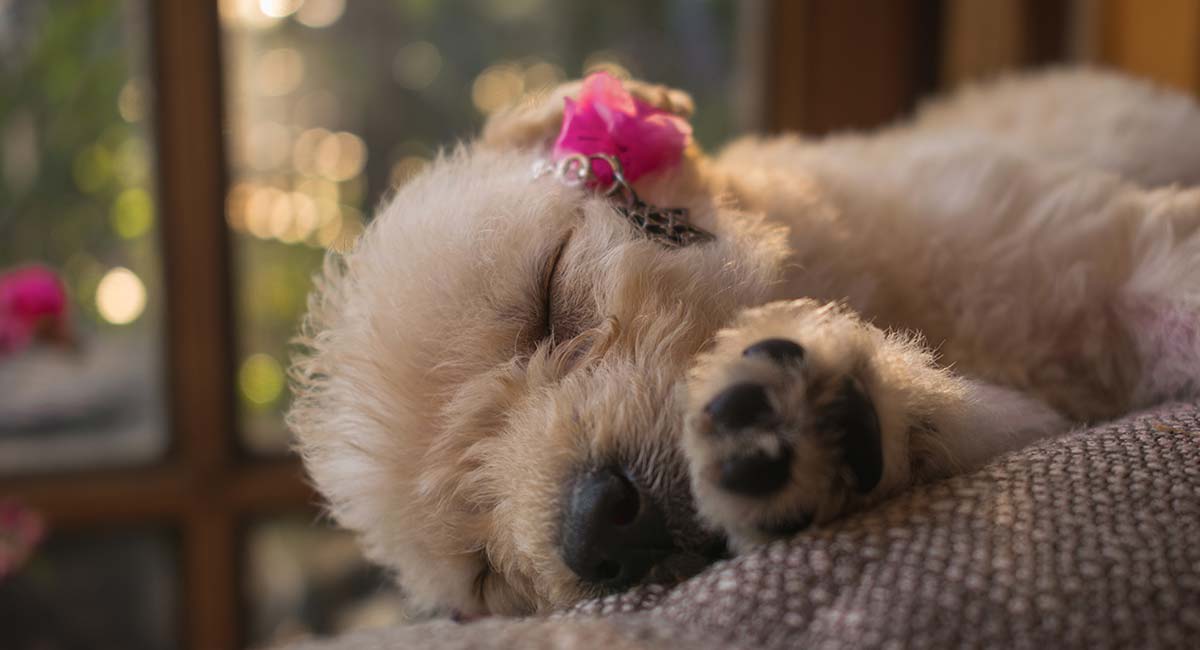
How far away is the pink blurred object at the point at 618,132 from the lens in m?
1.26

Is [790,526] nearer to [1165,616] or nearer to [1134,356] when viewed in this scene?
[1165,616]

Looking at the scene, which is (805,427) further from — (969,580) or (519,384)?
(519,384)

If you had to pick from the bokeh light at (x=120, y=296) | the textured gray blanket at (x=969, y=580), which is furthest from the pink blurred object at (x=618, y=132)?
the bokeh light at (x=120, y=296)

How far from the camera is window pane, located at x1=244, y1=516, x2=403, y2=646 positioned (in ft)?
9.25

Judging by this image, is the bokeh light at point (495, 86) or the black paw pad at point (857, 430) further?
the bokeh light at point (495, 86)

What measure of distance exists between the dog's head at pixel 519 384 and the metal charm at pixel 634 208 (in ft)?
0.05

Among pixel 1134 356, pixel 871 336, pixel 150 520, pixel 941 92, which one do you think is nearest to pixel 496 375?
pixel 871 336

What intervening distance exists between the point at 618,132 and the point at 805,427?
638 mm

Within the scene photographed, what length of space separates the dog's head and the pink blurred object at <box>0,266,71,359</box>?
1.49 metres

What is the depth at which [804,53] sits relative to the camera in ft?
9.75

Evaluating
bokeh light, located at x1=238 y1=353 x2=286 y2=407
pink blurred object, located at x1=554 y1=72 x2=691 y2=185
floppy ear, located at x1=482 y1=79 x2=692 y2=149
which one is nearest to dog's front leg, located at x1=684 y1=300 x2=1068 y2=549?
pink blurred object, located at x1=554 y1=72 x2=691 y2=185

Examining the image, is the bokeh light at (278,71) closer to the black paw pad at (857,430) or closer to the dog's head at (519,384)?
the dog's head at (519,384)

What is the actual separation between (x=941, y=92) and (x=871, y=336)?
2438mm

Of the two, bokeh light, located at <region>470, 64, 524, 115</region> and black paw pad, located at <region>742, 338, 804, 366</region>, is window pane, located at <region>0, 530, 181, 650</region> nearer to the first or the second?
bokeh light, located at <region>470, 64, 524, 115</region>
